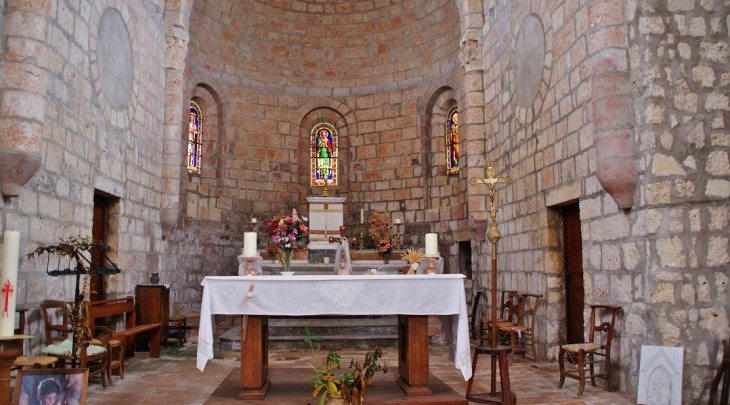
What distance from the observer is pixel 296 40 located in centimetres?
1460

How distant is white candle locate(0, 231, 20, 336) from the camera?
304 cm

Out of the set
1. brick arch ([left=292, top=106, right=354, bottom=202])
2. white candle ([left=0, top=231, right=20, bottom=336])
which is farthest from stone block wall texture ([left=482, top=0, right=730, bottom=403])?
brick arch ([left=292, top=106, right=354, bottom=202])

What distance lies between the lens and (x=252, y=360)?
511 cm

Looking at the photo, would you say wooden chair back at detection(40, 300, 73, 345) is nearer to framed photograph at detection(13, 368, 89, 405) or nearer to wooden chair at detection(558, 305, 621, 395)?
framed photograph at detection(13, 368, 89, 405)

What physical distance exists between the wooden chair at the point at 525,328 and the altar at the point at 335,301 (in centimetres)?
266

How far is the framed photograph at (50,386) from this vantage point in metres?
3.85

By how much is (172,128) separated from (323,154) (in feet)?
15.1

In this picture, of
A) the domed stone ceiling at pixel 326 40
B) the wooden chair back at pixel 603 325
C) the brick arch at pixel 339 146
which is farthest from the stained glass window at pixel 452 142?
the wooden chair back at pixel 603 325

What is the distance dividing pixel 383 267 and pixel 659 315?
19.9 ft

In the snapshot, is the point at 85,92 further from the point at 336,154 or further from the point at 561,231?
the point at 336,154

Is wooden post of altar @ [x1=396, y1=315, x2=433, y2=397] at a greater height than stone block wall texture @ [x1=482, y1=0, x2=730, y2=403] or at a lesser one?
lesser

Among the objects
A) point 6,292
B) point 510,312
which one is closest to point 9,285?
point 6,292

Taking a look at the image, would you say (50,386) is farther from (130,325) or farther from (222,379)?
(130,325)

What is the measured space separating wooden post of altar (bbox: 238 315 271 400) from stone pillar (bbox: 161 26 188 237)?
6.28m
